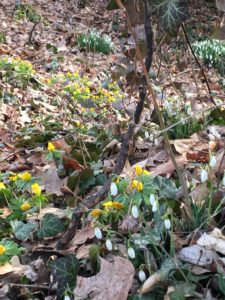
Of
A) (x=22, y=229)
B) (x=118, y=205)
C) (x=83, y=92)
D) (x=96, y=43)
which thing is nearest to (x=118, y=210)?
(x=118, y=205)

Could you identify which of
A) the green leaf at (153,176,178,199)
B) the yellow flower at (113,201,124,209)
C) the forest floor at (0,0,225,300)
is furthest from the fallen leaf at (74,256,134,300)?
the green leaf at (153,176,178,199)

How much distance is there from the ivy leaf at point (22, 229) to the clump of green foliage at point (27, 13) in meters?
7.38

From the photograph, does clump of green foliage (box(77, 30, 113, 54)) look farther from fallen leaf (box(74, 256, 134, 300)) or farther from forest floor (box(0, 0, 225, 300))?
fallen leaf (box(74, 256, 134, 300))

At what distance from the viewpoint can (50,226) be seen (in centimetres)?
182

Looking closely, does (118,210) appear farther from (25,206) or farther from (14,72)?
(14,72)

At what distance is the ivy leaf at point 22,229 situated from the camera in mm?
1785

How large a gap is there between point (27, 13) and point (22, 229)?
7.97 metres

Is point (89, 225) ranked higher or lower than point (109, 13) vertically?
lower

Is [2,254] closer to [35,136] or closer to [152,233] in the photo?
[152,233]

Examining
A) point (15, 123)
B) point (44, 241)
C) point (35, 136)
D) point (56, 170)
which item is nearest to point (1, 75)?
point (15, 123)

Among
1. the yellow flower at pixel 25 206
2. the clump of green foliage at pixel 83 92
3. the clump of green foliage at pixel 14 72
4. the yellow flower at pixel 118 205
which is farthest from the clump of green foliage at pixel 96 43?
the yellow flower at pixel 118 205

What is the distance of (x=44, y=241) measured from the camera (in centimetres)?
188

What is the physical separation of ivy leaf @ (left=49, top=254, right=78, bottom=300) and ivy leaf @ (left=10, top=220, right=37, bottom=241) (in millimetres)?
308

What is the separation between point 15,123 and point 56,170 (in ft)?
4.71
